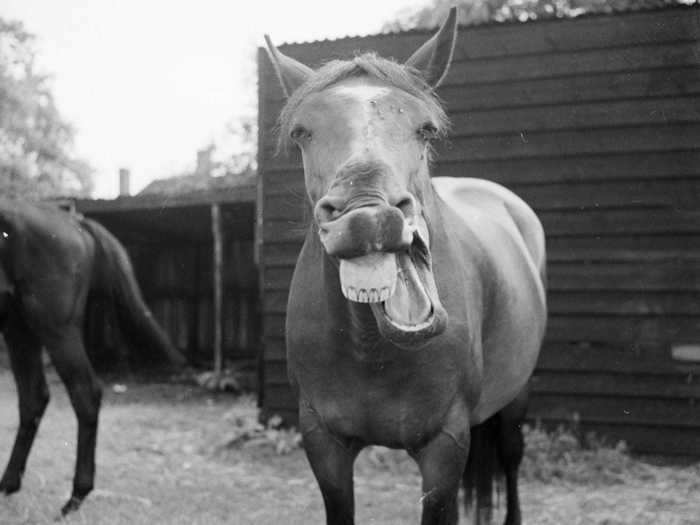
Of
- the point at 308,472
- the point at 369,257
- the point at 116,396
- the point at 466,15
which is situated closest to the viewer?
the point at 369,257

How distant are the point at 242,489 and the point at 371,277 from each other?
338cm

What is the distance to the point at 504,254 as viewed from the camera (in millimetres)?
3068

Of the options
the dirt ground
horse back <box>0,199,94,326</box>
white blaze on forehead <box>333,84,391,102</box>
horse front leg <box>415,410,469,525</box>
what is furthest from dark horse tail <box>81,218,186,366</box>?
white blaze on forehead <box>333,84,391,102</box>

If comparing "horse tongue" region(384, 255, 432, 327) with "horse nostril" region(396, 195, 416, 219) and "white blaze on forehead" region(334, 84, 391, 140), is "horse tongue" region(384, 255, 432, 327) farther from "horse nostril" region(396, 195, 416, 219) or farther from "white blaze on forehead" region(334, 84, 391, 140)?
"white blaze on forehead" region(334, 84, 391, 140)

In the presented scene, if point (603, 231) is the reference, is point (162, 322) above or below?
below

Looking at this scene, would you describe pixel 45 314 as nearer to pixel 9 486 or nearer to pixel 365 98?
pixel 9 486

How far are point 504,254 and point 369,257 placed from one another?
5.62ft

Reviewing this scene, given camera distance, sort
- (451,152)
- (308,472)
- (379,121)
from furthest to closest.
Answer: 1. (451,152)
2. (308,472)
3. (379,121)

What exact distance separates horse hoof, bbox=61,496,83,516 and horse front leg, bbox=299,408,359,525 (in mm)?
2104

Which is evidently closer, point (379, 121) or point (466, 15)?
point (379, 121)

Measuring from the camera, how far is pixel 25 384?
3984mm

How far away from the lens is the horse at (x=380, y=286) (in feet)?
5.01

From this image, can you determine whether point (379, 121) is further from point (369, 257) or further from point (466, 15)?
point (466, 15)

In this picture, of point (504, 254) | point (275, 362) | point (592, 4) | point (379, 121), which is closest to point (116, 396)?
point (275, 362)
